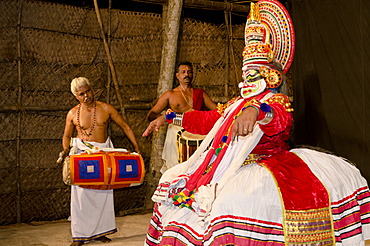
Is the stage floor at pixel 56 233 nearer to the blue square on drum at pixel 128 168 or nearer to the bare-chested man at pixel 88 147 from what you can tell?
the bare-chested man at pixel 88 147

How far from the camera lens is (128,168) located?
5.52m

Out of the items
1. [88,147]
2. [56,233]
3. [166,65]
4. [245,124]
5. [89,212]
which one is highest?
[166,65]

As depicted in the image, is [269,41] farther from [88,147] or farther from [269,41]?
[88,147]

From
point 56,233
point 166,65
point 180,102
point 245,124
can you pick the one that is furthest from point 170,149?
point 245,124

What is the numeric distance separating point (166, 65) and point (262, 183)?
4503 mm

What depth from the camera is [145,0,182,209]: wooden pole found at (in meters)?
7.24

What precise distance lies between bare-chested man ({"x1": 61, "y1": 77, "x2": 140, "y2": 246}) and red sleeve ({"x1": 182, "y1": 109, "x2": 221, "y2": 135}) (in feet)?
7.05

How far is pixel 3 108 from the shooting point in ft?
21.8

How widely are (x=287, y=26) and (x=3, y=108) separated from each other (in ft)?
14.4

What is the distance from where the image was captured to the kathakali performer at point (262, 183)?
117 inches

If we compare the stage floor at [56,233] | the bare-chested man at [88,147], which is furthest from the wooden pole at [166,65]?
the bare-chested man at [88,147]

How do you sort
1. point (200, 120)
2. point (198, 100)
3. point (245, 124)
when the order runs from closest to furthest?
point (245, 124)
point (200, 120)
point (198, 100)

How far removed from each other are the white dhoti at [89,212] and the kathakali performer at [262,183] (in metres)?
2.32

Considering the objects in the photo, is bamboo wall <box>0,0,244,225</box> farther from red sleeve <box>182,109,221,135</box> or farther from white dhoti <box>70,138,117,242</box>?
red sleeve <box>182,109,221,135</box>
